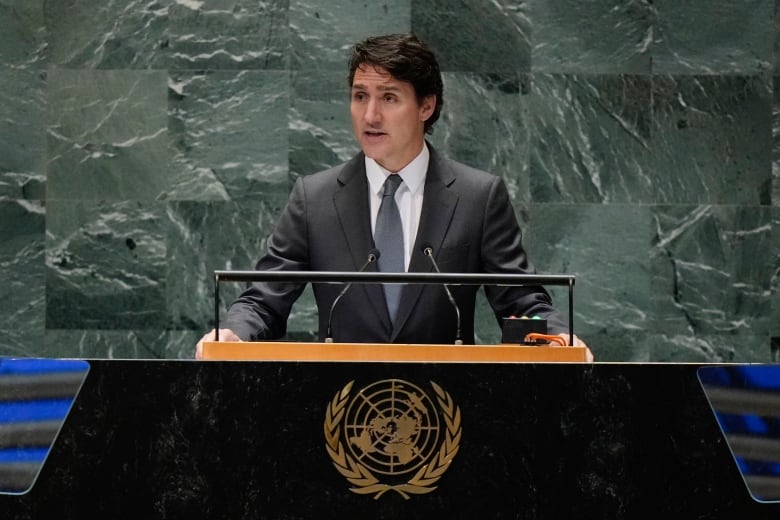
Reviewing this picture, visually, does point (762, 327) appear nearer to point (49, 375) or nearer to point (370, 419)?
point (370, 419)

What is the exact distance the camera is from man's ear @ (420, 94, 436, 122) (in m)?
3.91

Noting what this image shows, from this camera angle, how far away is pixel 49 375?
2.36 m

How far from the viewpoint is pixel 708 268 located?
225 inches

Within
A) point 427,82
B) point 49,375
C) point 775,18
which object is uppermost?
point 775,18

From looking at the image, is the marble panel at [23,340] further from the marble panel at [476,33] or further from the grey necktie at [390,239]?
the grey necktie at [390,239]

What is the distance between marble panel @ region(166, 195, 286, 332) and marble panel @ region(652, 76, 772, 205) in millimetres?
1913

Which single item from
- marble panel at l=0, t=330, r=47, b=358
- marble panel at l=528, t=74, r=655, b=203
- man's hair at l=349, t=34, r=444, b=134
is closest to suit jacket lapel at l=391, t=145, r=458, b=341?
man's hair at l=349, t=34, r=444, b=134

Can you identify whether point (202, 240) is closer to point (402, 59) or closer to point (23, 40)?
point (23, 40)

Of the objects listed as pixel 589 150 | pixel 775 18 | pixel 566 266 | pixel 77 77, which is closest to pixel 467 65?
pixel 589 150

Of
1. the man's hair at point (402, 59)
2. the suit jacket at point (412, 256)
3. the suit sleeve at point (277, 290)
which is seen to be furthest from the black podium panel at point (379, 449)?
the man's hair at point (402, 59)

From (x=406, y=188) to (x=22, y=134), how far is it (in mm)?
2644

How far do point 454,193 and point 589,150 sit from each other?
2.03m

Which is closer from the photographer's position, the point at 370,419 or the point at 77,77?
the point at 370,419

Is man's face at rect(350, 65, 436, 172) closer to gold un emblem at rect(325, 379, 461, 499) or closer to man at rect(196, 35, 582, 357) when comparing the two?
man at rect(196, 35, 582, 357)
